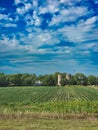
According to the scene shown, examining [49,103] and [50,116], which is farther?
[49,103]

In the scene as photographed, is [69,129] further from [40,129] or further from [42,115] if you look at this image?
[42,115]

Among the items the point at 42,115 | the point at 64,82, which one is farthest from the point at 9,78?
the point at 42,115

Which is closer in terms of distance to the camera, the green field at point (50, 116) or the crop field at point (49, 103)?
the green field at point (50, 116)

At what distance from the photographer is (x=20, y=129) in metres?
14.5

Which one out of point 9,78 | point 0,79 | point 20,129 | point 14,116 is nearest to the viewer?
point 20,129

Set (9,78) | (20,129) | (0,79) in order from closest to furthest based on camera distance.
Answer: (20,129) → (0,79) → (9,78)

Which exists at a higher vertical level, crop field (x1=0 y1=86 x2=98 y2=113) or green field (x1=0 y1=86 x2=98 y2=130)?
crop field (x1=0 y1=86 x2=98 y2=113)

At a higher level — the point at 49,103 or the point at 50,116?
the point at 49,103

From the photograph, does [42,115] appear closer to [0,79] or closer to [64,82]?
[0,79]

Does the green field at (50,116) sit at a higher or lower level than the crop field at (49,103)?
lower

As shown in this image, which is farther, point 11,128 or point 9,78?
point 9,78

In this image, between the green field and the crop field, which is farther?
the crop field

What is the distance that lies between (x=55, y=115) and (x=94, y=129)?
6669mm

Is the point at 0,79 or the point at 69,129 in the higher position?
the point at 0,79
